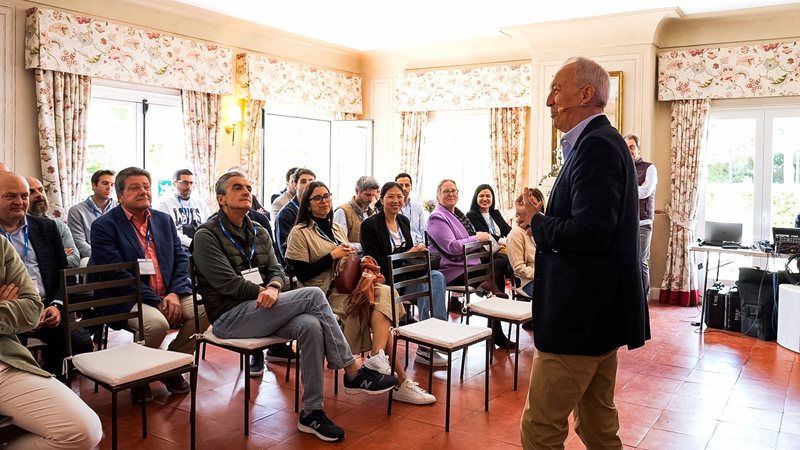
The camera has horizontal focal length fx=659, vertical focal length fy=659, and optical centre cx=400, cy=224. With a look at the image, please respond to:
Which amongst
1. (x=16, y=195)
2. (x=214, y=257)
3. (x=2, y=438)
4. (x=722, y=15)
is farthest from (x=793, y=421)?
(x=722, y=15)

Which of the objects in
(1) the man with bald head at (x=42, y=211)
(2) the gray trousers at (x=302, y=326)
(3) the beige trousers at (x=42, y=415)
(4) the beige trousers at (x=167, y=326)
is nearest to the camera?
(3) the beige trousers at (x=42, y=415)

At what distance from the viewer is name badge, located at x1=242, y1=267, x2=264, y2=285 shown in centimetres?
328

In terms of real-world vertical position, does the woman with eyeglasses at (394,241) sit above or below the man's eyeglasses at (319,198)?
below

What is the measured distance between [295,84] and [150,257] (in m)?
4.61

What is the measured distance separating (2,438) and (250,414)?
132 centimetres

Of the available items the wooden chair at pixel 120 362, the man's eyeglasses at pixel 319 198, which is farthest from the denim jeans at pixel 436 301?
the wooden chair at pixel 120 362

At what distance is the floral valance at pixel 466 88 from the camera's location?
7.72 meters

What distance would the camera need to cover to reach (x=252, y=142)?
24.5 feet

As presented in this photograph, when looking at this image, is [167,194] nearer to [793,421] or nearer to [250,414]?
[250,414]

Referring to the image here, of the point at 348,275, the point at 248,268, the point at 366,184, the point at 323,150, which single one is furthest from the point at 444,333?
the point at 323,150

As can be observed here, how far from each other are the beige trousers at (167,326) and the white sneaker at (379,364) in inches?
36.5

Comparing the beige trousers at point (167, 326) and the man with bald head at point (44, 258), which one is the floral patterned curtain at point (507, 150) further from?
the man with bald head at point (44, 258)

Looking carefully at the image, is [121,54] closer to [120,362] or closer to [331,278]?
[331,278]

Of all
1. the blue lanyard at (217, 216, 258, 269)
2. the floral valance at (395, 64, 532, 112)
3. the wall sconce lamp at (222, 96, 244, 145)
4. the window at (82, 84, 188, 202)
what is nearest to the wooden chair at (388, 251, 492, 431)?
the blue lanyard at (217, 216, 258, 269)
